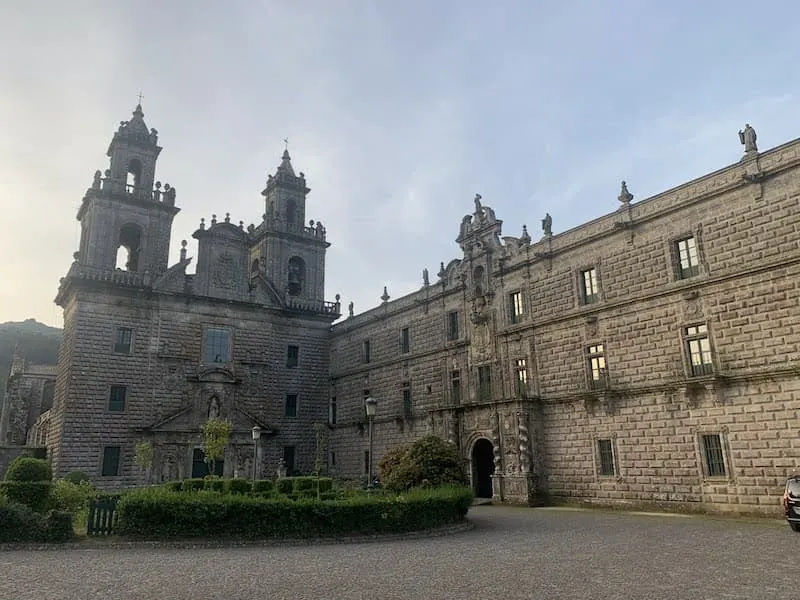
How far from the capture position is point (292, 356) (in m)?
42.2

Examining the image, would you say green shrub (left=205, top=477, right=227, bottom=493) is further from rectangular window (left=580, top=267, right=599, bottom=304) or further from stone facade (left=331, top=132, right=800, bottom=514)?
rectangular window (left=580, top=267, right=599, bottom=304)

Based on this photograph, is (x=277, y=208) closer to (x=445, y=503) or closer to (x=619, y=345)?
(x=619, y=345)

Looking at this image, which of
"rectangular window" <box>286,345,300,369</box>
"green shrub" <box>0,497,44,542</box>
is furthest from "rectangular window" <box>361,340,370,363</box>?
"green shrub" <box>0,497,44,542</box>

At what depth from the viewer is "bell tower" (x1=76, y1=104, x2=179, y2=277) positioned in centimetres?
3647

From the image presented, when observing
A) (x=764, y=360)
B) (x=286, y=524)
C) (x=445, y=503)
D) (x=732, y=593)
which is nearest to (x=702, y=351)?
(x=764, y=360)

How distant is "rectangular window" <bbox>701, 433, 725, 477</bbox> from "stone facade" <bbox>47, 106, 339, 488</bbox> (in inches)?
891

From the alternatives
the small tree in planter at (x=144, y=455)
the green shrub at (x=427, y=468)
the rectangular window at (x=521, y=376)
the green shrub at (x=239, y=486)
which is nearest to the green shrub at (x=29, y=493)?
the green shrub at (x=239, y=486)

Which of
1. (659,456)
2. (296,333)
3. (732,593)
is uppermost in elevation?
(296,333)

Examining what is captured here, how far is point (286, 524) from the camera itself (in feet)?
49.4

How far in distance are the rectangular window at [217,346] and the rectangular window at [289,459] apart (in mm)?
7402

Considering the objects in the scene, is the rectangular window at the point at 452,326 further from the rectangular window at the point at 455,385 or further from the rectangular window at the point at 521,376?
the rectangular window at the point at 521,376

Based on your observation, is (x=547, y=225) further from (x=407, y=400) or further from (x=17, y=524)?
(x=17, y=524)

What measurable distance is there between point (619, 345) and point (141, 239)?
29545mm

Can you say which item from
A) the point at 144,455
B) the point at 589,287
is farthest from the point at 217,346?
the point at 589,287
